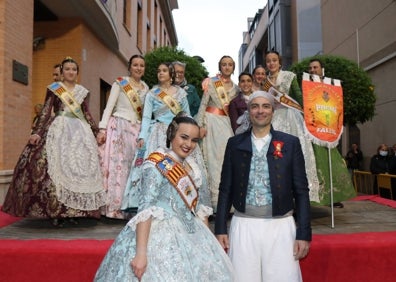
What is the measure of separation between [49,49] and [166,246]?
7.93 meters

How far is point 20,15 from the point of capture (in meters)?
5.93

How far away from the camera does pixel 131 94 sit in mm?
4332

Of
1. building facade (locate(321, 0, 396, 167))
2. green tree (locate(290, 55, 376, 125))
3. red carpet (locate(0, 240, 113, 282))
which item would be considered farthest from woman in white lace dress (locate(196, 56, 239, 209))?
building facade (locate(321, 0, 396, 167))

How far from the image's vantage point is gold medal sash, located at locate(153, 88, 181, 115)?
4.11 m

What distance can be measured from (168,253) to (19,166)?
103 inches

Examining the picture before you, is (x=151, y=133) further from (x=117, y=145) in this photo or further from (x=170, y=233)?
(x=170, y=233)

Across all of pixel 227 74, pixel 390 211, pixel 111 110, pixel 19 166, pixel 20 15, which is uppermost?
pixel 20 15

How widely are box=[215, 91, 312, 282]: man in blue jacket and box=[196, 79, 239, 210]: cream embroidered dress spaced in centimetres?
188

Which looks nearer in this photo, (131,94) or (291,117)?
(291,117)

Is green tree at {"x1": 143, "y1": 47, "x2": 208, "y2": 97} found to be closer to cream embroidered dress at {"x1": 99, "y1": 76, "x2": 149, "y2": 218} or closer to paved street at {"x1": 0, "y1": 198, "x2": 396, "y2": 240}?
cream embroidered dress at {"x1": 99, "y1": 76, "x2": 149, "y2": 218}

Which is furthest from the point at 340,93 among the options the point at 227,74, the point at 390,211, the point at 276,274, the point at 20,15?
Result: the point at 20,15

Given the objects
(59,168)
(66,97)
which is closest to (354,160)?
(66,97)

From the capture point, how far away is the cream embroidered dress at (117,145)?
13.8 feet

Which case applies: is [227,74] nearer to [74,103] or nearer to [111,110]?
[111,110]
